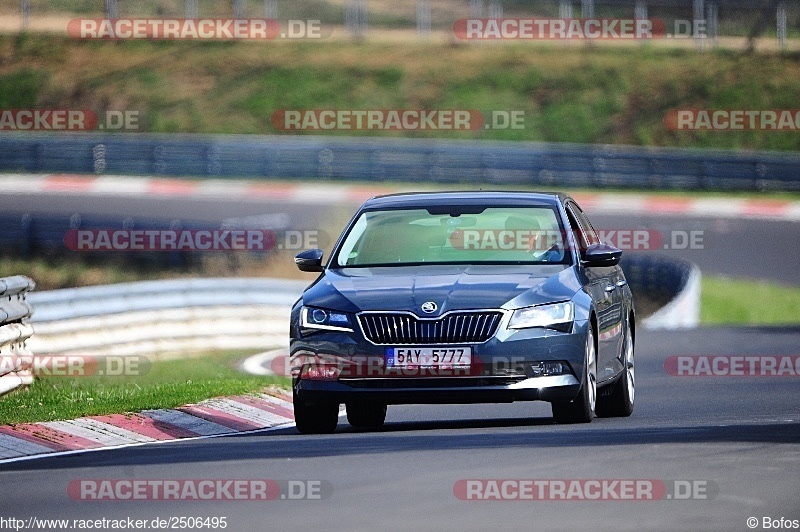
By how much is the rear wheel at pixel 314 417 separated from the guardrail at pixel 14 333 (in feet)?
11.9

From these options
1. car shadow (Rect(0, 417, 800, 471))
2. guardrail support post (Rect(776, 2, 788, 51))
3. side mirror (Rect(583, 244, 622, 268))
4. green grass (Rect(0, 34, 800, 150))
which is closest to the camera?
car shadow (Rect(0, 417, 800, 471))

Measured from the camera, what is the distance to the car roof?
12.7m

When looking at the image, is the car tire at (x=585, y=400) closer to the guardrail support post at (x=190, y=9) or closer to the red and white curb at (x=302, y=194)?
the red and white curb at (x=302, y=194)

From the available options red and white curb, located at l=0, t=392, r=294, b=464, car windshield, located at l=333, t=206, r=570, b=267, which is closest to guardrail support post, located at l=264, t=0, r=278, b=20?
red and white curb, located at l=0, t=392, r=294, b=464

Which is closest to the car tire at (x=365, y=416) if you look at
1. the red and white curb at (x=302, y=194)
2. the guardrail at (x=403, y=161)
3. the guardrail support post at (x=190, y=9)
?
the red and white curb at (x=302, y=194)

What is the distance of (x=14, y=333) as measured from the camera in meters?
14.9

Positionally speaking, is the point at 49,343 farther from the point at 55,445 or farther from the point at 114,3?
the point at 114,3

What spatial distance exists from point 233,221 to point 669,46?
2003 centimetres

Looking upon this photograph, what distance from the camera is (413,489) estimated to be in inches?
356

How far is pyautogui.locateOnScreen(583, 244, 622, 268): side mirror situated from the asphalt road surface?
1.09 meters

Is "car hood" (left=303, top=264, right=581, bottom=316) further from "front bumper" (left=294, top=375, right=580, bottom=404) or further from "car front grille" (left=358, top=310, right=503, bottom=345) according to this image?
"front bumper" (left=294, top=375, right=580, bottom=404)

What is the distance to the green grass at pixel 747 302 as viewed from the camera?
27.1 meters

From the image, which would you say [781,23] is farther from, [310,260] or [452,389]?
[452,389]

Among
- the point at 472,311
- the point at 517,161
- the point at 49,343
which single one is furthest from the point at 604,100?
the point at 472,311
